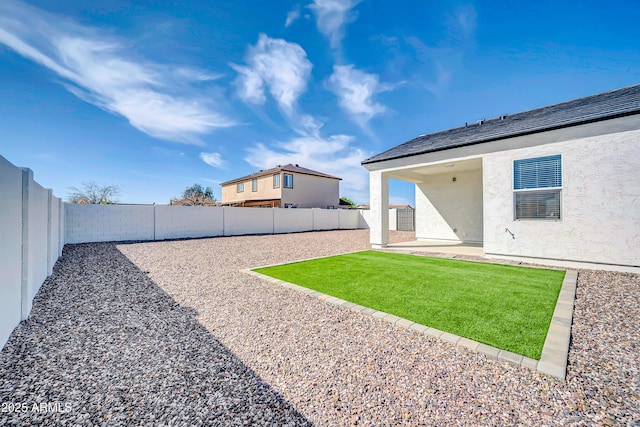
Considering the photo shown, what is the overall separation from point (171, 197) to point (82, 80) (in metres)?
21.5

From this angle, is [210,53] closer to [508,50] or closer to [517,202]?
[508,50]

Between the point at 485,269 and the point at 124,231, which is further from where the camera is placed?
the point at 124,231

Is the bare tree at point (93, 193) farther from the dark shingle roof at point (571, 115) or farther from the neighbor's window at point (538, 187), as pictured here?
the neighbor's window at point (538, 187)

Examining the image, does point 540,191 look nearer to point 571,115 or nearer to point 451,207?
point 571,115

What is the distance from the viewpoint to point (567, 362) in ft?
8.35

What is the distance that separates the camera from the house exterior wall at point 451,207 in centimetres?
1143

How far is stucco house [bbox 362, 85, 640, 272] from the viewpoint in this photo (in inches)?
232

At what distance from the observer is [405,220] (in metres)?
20.0

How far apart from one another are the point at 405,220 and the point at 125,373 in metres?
19.6

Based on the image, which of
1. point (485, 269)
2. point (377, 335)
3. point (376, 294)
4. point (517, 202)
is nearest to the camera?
point (377, 335)

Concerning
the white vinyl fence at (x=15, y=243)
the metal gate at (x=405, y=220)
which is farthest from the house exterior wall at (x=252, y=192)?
the white vinyl fence at (x=15, y=243)

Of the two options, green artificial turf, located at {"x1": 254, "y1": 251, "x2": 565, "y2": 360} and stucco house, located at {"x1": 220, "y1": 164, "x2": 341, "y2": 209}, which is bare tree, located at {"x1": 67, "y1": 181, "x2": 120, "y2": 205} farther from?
green artificial turf, located at {"x1": 254, "y1": 251, "x2": 565, "y2": 360}

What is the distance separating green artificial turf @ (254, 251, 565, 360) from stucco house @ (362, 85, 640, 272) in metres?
1.13

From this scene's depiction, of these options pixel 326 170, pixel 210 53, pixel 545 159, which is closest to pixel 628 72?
pixel 545 159
